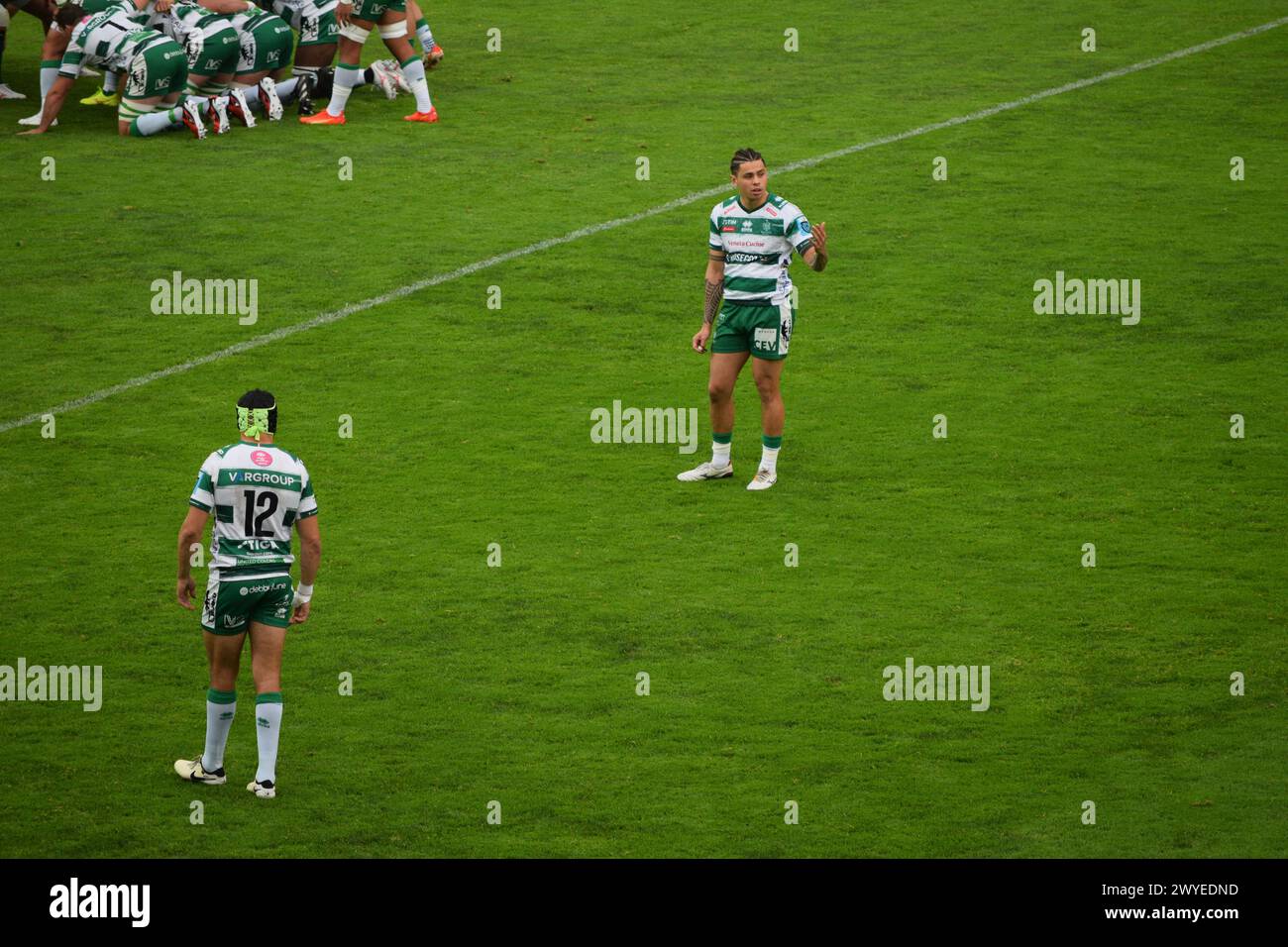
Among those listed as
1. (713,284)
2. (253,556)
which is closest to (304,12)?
(713,284)

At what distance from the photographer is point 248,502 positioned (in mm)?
9141

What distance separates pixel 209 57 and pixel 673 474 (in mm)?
10479

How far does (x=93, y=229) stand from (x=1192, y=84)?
47.8 ft

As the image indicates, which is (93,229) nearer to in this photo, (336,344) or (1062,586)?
(336,344)

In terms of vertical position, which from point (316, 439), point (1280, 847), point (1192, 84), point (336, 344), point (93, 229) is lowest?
point (1280, 847)

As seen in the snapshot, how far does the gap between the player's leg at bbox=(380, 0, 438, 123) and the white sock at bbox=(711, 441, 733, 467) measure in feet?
31.8

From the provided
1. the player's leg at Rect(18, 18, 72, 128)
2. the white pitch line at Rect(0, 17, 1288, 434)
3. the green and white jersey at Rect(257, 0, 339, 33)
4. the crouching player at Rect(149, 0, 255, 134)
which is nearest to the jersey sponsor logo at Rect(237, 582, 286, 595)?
A: the white pitch line at Rect(0, 17, 1288, 434)

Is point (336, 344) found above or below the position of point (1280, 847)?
above

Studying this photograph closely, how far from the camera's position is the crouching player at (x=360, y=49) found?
21031 millimetres

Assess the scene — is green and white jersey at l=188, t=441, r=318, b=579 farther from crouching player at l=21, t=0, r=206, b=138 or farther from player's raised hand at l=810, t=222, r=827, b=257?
crouching player at l=21, t=0, r=206, b=138

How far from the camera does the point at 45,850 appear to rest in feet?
28.9
